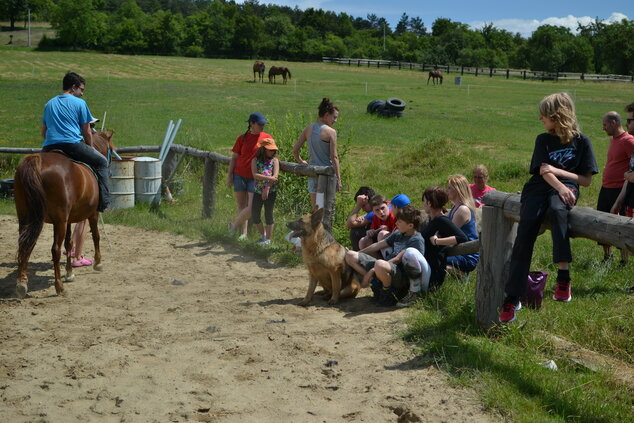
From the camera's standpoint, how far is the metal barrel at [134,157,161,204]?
38.8 ft

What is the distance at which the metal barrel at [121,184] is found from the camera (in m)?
11.6

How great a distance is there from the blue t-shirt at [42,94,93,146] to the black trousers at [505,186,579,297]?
5.17m

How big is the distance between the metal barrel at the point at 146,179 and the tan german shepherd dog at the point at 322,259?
563 centimetres

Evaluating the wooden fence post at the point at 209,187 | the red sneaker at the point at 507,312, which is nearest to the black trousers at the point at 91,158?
the wooden fence post at the point at 209,187

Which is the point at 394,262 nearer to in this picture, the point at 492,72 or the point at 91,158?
the point at 91,158

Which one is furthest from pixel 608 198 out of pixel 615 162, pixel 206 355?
pixel 206 355

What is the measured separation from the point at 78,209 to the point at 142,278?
1087 mm

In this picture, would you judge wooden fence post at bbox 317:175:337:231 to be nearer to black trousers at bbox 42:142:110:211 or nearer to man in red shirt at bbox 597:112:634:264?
black trousers at bbox 42:142:110:211

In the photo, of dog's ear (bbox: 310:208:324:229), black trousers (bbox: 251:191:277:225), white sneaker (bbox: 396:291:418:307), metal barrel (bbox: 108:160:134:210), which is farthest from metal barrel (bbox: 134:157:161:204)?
white sneaker (bbox: 396:291:418:307)

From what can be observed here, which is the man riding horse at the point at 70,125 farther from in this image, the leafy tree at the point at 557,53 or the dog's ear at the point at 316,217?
the leafy tree at the point at 557,53

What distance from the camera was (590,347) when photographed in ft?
18.4

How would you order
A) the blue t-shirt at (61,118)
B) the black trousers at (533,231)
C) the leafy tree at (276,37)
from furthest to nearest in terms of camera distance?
the leafy tree at (276,37), the blue t-shirt at (61,118), the black trousers at (533,231)

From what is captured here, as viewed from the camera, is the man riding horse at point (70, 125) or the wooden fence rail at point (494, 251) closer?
the wooden fence rail at point (494, 251)

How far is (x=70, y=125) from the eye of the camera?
7.79 metres
